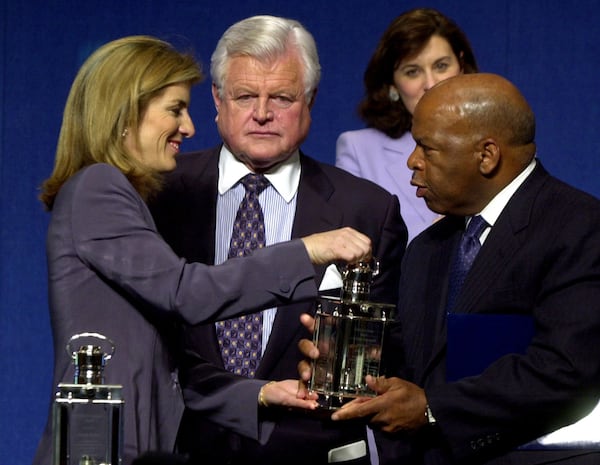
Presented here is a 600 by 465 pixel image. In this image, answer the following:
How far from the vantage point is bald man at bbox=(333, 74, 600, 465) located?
8.55 ft

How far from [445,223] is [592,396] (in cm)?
51

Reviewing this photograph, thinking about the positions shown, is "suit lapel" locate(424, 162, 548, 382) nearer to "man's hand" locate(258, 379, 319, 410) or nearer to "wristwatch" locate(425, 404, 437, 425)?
"wristwatch" locate(425, 404, 437, 425)

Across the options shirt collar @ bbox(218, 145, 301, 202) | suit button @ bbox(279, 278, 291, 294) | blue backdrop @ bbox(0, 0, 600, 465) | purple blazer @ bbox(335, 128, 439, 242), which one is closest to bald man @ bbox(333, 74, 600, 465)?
suit button @ bbox(279, 278, 291, 294)

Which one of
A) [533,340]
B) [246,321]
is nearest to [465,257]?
[533,340]

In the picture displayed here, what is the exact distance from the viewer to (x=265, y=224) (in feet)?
10.3

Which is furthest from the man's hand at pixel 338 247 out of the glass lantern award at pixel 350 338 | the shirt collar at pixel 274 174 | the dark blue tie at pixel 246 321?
the shirt collar at pixel 274 174

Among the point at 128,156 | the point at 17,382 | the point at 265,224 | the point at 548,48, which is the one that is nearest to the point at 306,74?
the point at 265,224

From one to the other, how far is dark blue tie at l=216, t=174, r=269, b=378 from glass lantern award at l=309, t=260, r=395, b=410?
0.35 meters

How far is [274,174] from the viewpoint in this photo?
3201 mm

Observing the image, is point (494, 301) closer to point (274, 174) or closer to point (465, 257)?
point (465, 257)


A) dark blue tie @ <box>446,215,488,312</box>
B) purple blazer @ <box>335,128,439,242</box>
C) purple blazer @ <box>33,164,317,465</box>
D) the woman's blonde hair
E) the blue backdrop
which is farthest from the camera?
the blue backdrop

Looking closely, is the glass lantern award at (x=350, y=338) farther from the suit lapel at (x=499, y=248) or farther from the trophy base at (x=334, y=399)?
the suit lapel at (x=499, y=248)

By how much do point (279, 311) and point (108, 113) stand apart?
60 cm

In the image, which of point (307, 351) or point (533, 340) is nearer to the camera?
point (533, 340)
